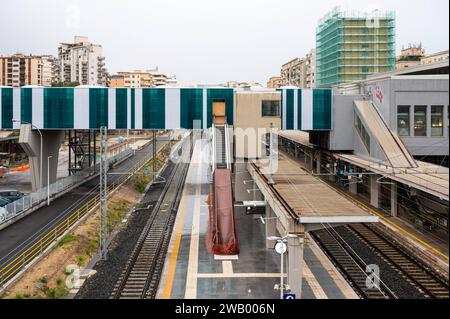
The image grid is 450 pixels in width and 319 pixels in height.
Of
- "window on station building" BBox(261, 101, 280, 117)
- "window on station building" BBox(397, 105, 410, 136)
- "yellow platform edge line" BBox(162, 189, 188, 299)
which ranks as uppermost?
"window on station building" BBox(261, 101, 280, 117)

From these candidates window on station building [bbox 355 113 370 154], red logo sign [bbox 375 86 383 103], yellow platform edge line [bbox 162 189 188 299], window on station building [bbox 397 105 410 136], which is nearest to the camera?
window on station building [bbox 397 105 410 136]

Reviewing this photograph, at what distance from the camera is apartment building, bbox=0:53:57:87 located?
3100 inches

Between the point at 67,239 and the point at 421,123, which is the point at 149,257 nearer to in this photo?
the point at 67,239

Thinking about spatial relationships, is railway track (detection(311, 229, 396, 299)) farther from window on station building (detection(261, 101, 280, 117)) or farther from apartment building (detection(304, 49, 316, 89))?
apartment building (detection(304, 49, 316, 89))

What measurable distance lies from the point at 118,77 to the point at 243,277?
365ft

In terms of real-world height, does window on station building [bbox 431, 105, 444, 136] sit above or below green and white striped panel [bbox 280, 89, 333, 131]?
below

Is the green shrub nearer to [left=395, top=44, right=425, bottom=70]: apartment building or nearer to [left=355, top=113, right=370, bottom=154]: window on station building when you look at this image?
[left=355, top=113, right=370, bottom=154]: window on station building

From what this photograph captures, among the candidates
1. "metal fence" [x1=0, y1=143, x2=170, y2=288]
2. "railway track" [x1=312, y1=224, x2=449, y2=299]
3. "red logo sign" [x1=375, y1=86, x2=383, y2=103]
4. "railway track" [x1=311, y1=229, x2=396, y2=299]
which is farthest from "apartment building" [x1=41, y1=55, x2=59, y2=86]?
"railway track" [x1=312, y1=224, x2=449, y2=299]

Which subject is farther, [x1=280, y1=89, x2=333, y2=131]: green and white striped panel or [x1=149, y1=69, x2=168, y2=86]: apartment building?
[x1=149, y1=69, x2=168, y2=86]: apartment building

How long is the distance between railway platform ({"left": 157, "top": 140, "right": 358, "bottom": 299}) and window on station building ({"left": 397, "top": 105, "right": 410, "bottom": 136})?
194 inches

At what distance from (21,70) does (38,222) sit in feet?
229

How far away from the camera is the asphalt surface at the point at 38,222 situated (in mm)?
16578

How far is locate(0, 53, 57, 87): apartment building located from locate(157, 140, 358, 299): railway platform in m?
70.0

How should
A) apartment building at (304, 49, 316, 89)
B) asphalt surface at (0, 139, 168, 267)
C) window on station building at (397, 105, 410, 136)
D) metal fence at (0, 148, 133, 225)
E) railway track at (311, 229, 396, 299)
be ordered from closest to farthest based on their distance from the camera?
window on station building at (397, 105, 410, 136) < railway track at (311, 229, 396, 299) < asphalt surface at (0, 139, 168, 267) < metal fence at (0, 148, 133, 225) < apartment building at (304, 49, 316, 89)
